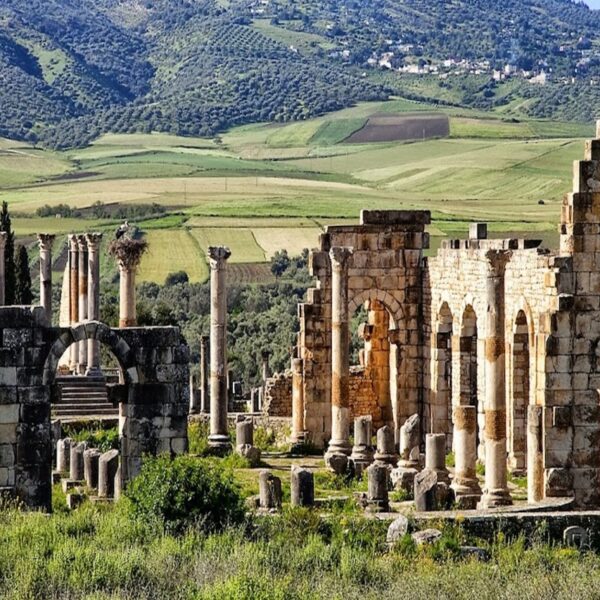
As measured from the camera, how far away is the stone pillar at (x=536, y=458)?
121 ft

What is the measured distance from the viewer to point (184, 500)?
30.8 m

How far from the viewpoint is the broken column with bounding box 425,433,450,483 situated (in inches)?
1496

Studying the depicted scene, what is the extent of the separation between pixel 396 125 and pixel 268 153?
41.2ft

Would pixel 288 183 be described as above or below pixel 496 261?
above

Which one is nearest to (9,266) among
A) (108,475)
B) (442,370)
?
(442,370)

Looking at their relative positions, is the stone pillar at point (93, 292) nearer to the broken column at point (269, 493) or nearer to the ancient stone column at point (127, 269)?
the ancient stone column at point (127, 269)

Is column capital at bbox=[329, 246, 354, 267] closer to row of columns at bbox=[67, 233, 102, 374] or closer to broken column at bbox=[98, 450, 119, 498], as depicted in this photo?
broken column at bbox=[98, 450, 119, 498]

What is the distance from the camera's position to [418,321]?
4681 centimetres

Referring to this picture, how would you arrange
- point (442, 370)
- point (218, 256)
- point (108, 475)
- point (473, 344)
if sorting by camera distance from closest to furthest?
1. point (108, 475)
2. point (218, 256)
3. point (473, 344)
4. point (442, 370)

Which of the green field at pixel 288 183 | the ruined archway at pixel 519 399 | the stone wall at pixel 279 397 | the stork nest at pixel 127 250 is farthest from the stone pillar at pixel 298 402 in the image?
the green field at pixel 288 183

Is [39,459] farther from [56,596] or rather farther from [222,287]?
[222,287]

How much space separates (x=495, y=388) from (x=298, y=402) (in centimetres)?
1062


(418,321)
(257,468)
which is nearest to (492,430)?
(257,468)

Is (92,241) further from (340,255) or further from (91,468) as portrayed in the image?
(91,468)
